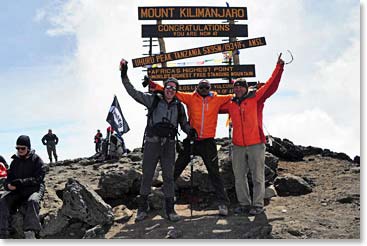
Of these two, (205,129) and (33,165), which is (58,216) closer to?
(33,165)

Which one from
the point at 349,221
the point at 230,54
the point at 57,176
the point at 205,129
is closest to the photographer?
the point at 349,221

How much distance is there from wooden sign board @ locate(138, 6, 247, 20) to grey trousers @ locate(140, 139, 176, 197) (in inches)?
438

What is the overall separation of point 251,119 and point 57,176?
7422 mm

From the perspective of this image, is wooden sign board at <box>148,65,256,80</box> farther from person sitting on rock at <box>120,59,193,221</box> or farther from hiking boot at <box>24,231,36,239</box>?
hiking boot at <box>24,231,36,239</box>

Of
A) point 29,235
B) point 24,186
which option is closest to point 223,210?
point 29,235

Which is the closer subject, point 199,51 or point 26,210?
point 26,210

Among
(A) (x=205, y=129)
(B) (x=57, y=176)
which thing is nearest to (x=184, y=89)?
(B) (x=57, y=176)

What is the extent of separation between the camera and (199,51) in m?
18.3

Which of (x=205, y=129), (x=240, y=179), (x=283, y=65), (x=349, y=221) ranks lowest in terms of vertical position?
(x=349, y=221)

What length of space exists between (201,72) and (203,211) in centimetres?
1053

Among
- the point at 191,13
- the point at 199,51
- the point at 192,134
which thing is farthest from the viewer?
the point at 199,51

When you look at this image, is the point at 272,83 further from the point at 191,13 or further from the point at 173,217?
the point at 191,13

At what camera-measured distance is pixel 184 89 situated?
1767 centimetres

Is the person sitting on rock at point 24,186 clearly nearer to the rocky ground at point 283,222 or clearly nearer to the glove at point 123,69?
the rocky ground at point 283,222
